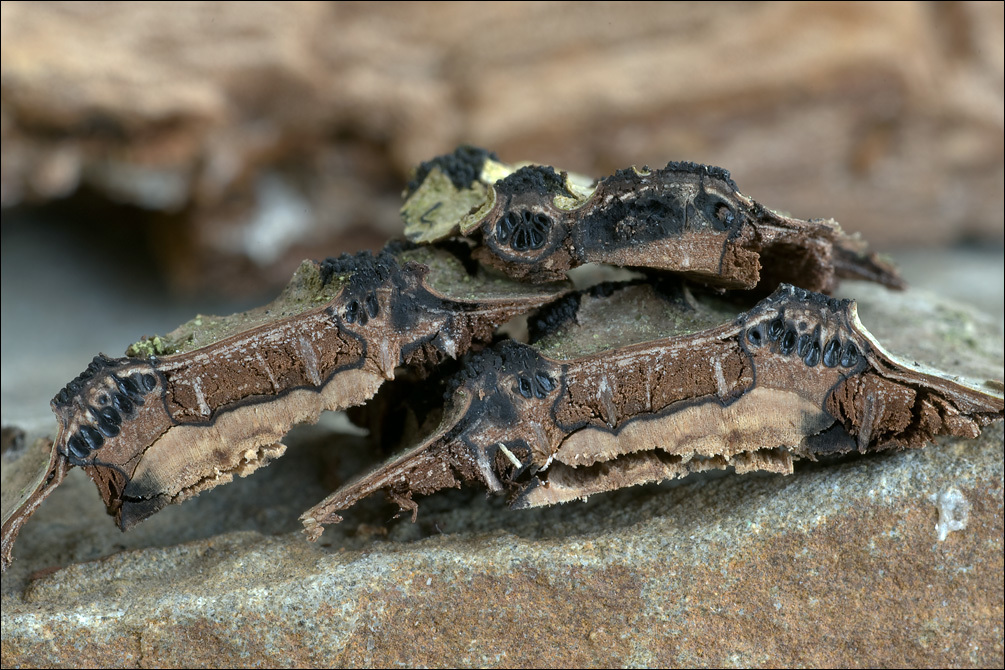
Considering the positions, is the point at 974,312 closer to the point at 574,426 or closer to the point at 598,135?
the point at 574,426

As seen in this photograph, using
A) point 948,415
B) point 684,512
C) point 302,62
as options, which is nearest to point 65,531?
point 684,512

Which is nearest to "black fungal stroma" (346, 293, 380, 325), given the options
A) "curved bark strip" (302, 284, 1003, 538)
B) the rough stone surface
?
"curved bark strip" (302, 284, 1003, 538)

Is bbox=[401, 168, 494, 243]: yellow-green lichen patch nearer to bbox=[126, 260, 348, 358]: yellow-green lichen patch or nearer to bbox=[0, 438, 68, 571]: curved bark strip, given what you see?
bbox=[126, 260, 348, 358]: yellow-green lichen patch

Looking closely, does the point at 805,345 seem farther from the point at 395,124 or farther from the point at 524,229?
the point at 395,124

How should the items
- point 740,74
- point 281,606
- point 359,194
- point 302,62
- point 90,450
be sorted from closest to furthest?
point 90,450
point 281,606
point 302,62
point 740,74
point 359,194

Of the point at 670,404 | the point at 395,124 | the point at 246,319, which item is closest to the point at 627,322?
the point at 670,404
